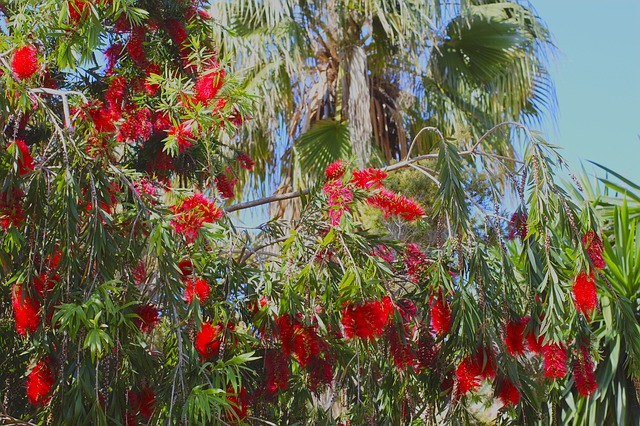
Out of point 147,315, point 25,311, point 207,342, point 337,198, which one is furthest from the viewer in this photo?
point 337,198

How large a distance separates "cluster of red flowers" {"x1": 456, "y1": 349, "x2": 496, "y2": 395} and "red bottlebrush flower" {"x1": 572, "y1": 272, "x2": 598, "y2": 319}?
0.49 metres

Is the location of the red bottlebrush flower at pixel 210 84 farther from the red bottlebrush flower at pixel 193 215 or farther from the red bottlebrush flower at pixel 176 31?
the red bottlebrush flower at pixel 176 31

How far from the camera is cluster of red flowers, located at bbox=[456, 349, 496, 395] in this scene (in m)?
3.34

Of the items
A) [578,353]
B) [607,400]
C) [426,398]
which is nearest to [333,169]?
[426,398]

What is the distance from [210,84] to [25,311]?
1.24m

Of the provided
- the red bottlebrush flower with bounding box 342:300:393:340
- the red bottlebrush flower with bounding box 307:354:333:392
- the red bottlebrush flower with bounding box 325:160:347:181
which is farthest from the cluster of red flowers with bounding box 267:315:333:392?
the red bottlebrush flower with bounding box 325:160:347:181

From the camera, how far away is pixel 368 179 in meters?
3.73

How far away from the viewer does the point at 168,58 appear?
4520 mm

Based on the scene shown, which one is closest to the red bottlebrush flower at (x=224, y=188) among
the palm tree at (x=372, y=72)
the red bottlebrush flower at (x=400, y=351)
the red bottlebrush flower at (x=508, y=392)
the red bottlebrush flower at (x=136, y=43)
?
the red bottlebrush flower at (x=136, y=43)

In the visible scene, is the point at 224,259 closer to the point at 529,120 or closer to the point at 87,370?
the point at 87,370

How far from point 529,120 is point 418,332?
6399 millimetres

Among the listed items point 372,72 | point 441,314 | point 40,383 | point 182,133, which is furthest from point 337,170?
point 372,72

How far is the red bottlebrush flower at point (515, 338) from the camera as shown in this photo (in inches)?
136

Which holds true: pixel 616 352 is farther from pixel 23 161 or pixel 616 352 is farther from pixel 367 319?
pixel 23 161
